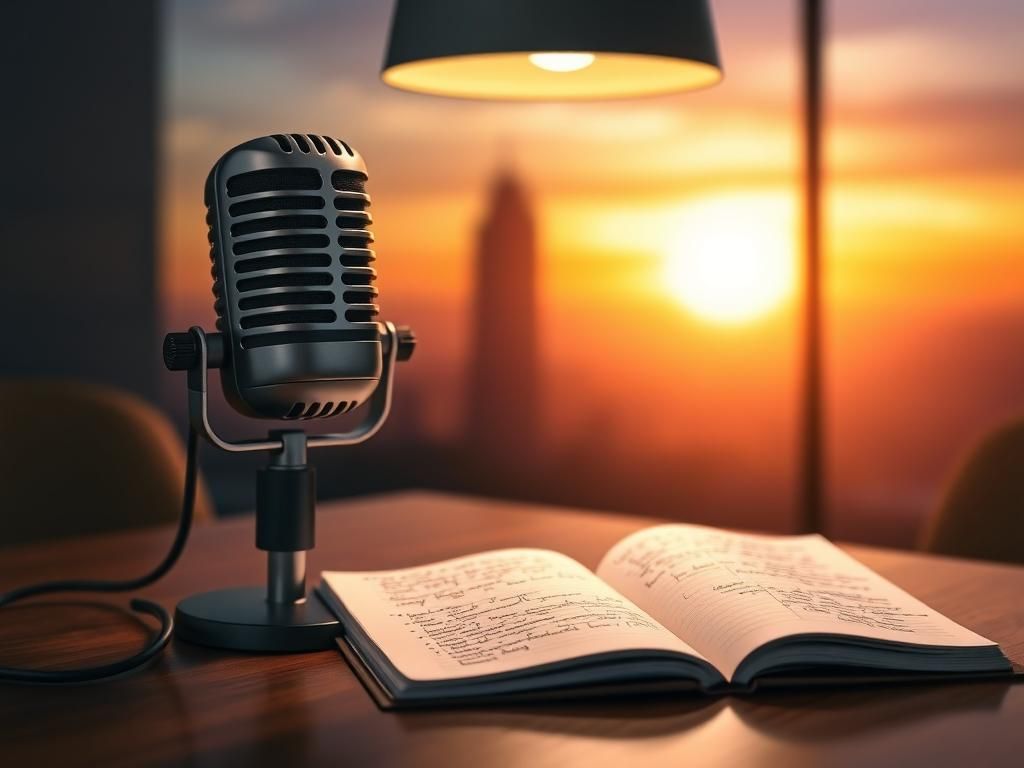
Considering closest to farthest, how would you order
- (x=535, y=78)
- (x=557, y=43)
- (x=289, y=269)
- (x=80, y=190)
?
(x=289, y=269), (x=557, y=43), (x=535, y=78), (x=80, y=190)

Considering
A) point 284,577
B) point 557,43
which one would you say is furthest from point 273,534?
point 557,43

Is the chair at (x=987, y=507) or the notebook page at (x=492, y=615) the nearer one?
the notebook page at (x=492, y=615)

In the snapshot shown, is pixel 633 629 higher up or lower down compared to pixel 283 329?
lower down

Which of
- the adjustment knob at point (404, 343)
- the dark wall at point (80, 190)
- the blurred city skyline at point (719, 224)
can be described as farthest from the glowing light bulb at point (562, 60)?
the blurred city skyline at point (719, 224)

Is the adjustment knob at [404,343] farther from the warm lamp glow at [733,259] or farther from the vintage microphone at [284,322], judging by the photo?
the warm lamp glow at [733,259]

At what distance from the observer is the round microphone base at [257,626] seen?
35.7 inches

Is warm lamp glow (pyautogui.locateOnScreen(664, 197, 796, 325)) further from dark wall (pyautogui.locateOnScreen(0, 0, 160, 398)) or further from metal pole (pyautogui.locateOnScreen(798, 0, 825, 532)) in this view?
dark wall (pyautogui.locateOnScreen(0, 0, 160, 398))

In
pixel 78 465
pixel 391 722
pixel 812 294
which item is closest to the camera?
pixel 391 722

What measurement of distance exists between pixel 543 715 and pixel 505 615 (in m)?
0.14

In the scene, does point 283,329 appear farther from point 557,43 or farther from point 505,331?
point 505,331

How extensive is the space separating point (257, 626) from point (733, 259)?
2934mm

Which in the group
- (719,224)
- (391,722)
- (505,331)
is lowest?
(391,722)

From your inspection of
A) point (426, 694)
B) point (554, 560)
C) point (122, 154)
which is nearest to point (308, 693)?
→ point (426, 694)

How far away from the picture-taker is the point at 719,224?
12.1 ft
